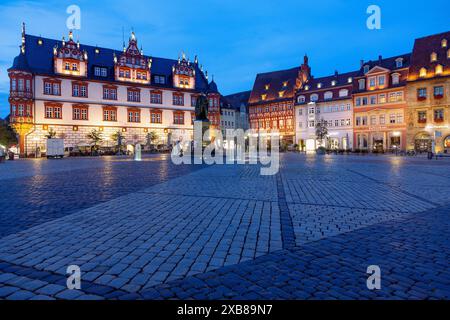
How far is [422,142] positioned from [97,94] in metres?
50.9

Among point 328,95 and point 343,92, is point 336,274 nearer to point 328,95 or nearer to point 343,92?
point 343,92

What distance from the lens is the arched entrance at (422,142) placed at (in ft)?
161

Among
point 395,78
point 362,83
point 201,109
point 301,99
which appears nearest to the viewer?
point 201,109

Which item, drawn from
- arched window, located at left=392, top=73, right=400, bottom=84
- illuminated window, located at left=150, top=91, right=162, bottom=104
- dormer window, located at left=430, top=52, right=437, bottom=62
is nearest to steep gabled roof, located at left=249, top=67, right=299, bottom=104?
arched window, located at left=392, top=73, right=400, bottom=84

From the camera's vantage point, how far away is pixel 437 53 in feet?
161

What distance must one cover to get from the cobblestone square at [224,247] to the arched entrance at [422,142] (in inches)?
1833

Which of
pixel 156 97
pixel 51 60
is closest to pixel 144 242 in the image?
pixel 51 60

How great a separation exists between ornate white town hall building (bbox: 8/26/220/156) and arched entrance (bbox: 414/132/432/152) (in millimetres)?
33906

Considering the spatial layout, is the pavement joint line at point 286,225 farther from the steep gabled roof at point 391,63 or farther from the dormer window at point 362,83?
the dormer window at point 362,83

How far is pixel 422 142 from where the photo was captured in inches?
1959

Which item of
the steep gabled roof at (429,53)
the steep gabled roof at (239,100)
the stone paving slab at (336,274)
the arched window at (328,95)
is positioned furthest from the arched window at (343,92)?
the stone paving slab at (336,274)

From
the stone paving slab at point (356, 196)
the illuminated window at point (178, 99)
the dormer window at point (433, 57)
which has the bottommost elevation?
the stone paving slab at point (356, 196)

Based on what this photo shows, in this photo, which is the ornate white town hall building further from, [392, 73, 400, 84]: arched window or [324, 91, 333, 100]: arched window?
[392, 73, 400, 84]: arched window
